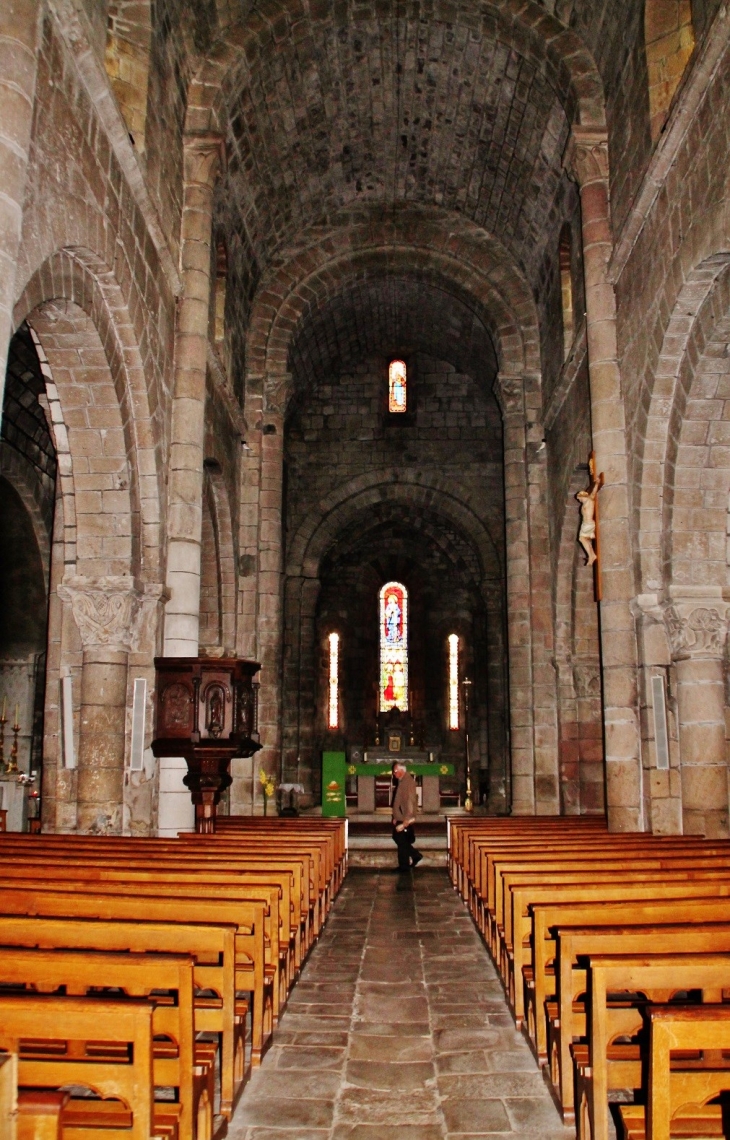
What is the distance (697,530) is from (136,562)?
6.51 meters

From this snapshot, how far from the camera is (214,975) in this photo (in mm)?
3980

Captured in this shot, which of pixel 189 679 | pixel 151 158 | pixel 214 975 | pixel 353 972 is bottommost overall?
pixel 353 972

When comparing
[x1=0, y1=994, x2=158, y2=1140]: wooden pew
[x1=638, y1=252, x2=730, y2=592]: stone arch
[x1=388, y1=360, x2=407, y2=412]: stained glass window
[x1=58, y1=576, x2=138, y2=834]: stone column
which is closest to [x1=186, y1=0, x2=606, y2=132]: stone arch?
[x1=638, y1=252, x2=730, y2=592]: stone arch

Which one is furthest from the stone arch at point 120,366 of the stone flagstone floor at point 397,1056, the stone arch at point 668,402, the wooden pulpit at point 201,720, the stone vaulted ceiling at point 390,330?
the stone vaulted ceiling at point 390,330

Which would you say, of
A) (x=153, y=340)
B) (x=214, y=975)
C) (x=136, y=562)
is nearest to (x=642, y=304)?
(x=153, y=340)

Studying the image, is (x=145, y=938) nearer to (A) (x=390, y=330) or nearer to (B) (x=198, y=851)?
(B) (x=198, y=851)

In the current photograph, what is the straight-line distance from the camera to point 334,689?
28797mm

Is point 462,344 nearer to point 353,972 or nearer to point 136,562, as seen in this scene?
point 136,562

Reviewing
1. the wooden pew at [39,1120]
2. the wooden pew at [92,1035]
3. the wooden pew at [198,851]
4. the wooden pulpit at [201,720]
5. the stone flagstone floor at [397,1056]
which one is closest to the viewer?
the wooden pew at [39,1120]

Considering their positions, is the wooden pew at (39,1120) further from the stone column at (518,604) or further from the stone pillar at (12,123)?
the stone column at (518,604)

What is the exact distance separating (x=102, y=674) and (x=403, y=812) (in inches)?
181

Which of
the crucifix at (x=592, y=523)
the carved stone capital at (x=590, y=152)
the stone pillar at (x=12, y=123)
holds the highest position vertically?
the carved stone capital at (x=590, y=152)

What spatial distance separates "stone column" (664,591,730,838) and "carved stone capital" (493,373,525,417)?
323 inches

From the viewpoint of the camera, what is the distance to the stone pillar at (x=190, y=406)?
1158 cm
